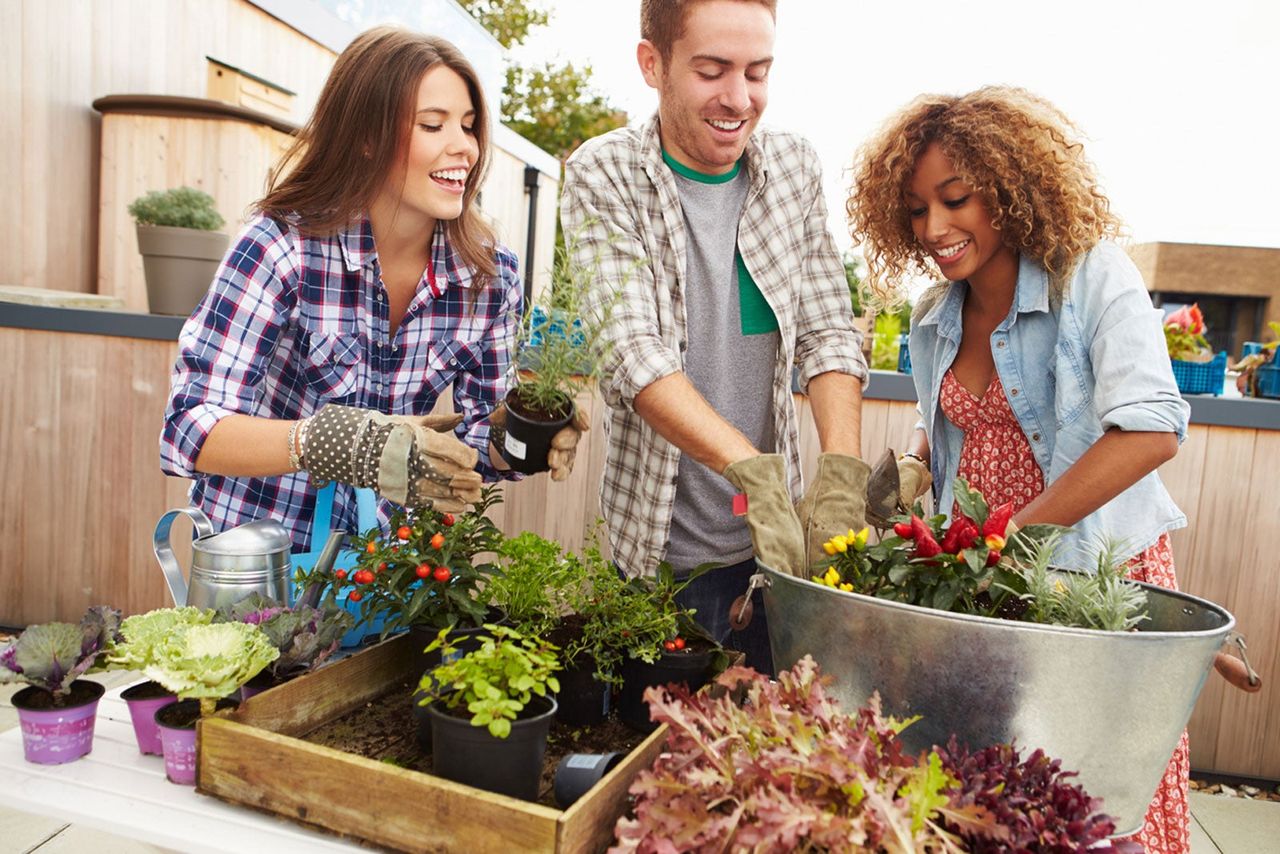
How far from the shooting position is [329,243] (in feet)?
5.31

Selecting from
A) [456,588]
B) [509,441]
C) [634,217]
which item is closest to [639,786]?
[456,588]

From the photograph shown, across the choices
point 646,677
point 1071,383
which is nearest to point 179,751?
point 646,677

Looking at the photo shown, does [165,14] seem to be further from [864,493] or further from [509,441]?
[864,493]

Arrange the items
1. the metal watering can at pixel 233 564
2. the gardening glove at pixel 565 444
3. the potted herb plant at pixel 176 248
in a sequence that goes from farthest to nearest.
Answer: the potted herb plant at pixel 176 248 < the gardening glove at pixel 565 444 < the metal watering can at pixel 233 564

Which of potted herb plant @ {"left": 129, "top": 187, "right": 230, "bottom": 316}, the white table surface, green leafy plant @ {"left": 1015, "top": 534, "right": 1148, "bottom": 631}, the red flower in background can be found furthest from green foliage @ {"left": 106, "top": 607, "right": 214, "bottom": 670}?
the red flower in background

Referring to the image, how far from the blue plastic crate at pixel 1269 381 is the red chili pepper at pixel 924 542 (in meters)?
2.88

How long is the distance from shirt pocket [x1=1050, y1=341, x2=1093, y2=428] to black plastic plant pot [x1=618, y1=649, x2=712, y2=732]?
0.69 meters

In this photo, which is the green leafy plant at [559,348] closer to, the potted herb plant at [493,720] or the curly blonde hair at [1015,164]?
the potted herb plant at [493,720]

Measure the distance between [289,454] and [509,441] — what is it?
32cm

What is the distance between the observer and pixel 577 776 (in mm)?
956

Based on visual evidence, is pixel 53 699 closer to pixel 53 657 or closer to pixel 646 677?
pixel 53 657

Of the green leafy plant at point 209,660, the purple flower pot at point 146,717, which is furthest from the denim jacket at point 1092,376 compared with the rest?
the purple flower pot at point 146,717

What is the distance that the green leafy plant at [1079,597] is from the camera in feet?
3.12

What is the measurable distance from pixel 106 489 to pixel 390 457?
108 inches
